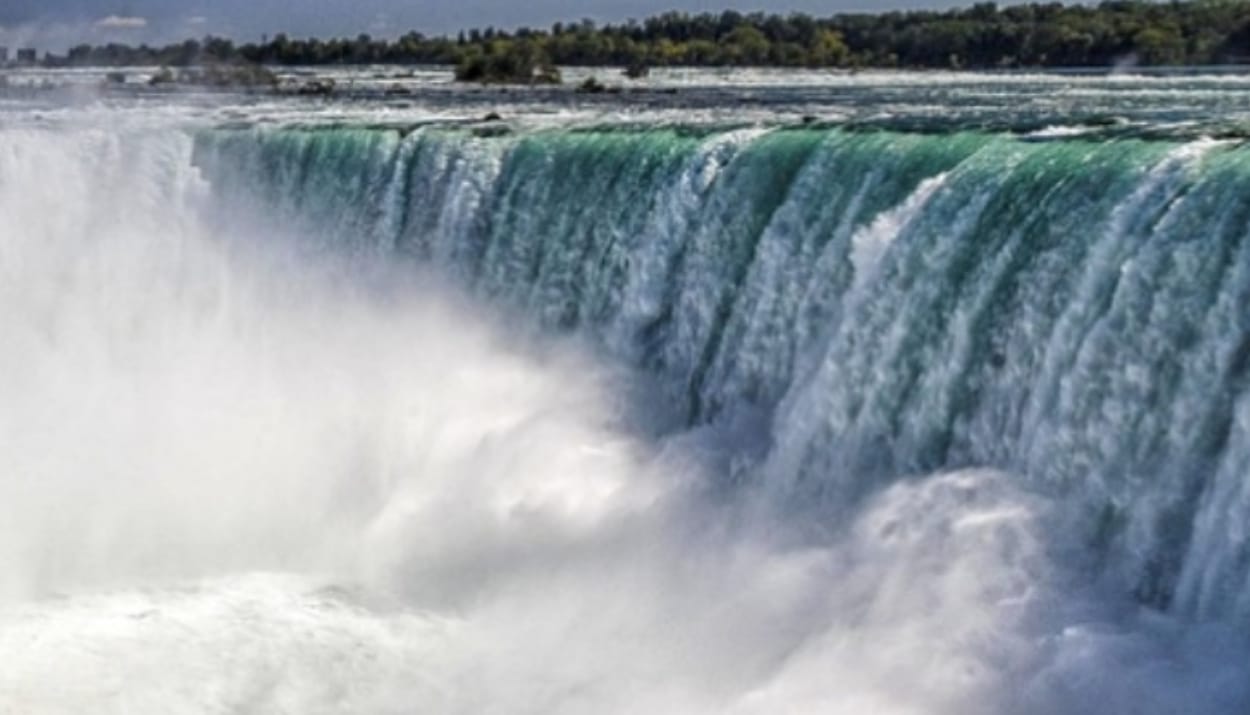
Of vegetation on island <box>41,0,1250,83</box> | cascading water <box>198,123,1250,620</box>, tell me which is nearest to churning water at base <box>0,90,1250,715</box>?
cascading water <box>198,123,1250,620</box>

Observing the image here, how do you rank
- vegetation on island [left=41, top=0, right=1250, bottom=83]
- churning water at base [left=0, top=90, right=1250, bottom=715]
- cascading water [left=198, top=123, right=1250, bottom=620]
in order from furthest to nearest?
vegetation on island [left=41, top=0, right=1250, bottom=83] < churning water at base [left=0, top=90, right=1250, bottom=715] < cascading water [left=198, top=123, right=1250, bottom=620]

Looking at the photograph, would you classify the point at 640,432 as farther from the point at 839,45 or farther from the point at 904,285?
the point at 839,45

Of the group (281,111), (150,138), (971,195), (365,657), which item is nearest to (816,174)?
(971,195)

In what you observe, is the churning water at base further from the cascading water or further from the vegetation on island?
the vegetation on island

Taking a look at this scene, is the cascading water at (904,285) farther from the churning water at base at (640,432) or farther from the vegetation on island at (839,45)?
the vegetation on island at (839,45)

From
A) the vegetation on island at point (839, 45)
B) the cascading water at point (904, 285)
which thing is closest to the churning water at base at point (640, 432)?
the cascading water at point (904, 285)

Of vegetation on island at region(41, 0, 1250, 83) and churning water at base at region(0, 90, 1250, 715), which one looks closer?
churning water at base at region(0, 90, 1250, 715)
